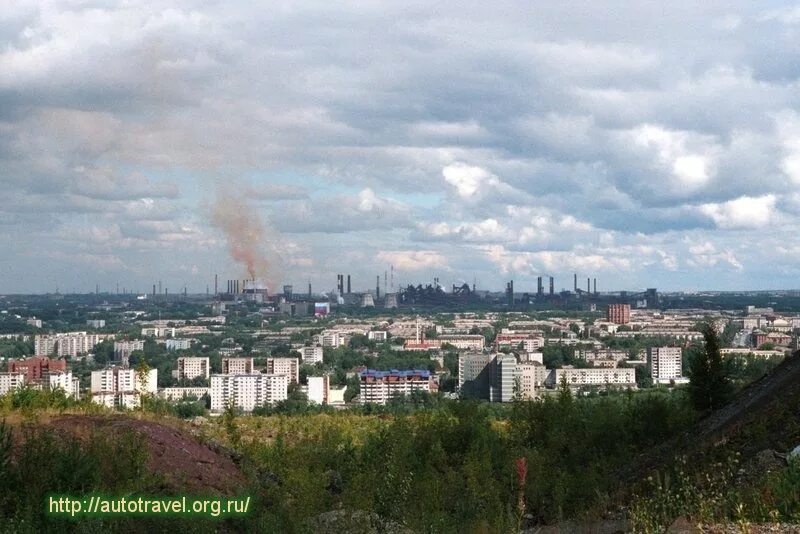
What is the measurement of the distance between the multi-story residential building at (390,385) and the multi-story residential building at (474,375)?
268 cm

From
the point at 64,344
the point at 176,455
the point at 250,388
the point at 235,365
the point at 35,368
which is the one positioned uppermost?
the point at 176,455

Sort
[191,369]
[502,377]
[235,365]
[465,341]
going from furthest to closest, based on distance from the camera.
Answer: [465,341], [235,365], [191,369], [502,377]

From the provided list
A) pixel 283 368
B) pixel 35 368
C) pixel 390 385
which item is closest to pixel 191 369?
pixel 283 368

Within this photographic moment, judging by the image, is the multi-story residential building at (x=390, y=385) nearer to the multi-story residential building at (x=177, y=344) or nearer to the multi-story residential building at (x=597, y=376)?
the multi-story residential building at (x=597, y=376)

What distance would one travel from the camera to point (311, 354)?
327 ft

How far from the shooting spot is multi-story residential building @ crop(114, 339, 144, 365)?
97.3 metres

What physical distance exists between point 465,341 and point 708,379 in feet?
342

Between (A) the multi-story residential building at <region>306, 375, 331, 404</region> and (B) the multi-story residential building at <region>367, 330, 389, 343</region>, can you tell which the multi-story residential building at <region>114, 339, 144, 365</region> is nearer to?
(B) the multi-story residential building at <region>367, 330, 389, 343</region>

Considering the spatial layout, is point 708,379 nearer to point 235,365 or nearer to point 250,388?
→ point 250,388

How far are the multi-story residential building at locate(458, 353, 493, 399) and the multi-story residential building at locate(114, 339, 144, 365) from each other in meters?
36.6

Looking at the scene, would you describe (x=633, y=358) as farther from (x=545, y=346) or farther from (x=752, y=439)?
(x=752, y=439)

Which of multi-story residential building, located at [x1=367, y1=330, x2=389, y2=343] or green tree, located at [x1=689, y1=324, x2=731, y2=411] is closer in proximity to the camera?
green tree, located at [x1=689, y1=324, x2=731, y2=411]

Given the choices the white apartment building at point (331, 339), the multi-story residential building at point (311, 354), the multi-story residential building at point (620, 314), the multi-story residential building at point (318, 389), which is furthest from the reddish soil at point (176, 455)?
the multi-story residential building at point (620, 314)

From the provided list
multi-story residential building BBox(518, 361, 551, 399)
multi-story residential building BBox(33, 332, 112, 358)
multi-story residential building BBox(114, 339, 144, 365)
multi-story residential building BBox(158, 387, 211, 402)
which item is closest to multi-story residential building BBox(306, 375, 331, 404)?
multi-story residential building BBox(158, 387, 211, 402)
